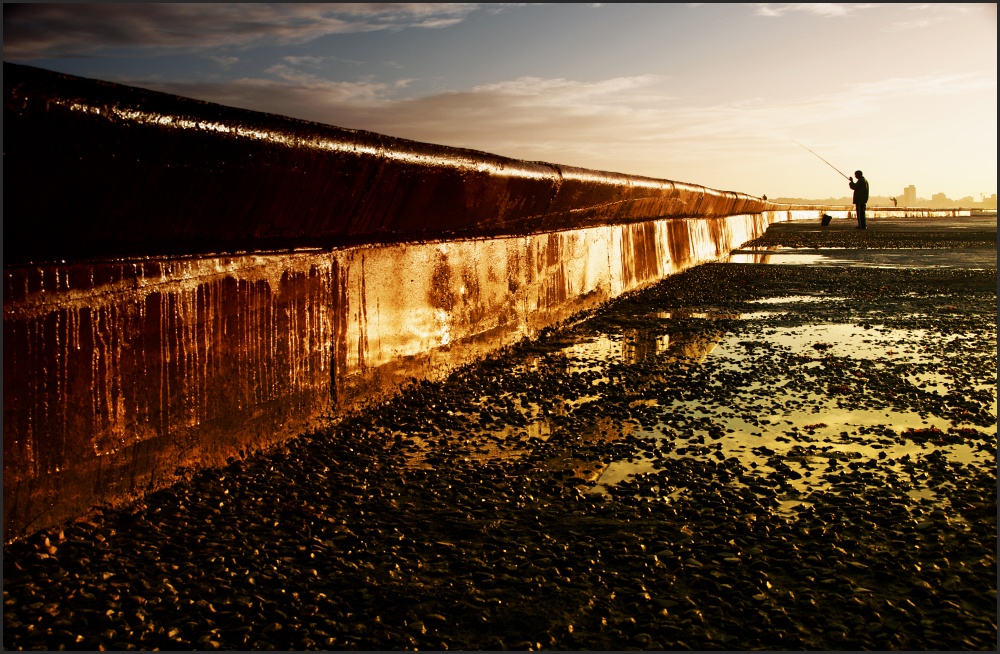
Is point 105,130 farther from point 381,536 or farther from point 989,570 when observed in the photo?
point 989,570

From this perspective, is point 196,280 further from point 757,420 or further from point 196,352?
point 757,420

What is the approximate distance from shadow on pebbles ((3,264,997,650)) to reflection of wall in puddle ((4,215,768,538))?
0.11m

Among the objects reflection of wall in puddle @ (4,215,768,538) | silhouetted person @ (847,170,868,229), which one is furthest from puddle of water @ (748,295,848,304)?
silhouetted person @ (847,170,868,229)

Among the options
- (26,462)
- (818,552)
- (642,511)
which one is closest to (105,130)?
(26,462)

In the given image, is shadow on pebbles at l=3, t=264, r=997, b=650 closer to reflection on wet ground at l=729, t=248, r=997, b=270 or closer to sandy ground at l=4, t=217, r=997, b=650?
sandy ground at l=4, t=217, r=997, b=650

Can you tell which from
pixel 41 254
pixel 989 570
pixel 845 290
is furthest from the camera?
pixel 845 290

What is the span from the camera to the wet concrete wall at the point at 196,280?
79.3 inches

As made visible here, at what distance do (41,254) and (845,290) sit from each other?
24.2 feet

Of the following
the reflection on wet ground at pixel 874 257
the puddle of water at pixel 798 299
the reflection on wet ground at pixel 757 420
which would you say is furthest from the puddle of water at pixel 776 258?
the reflection on wet ground at pixel 757 420

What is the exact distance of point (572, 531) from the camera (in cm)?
213

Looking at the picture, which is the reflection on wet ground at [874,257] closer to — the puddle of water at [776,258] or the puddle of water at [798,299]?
the puddle of water at [776,258]

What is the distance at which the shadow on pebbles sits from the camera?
1650 mm

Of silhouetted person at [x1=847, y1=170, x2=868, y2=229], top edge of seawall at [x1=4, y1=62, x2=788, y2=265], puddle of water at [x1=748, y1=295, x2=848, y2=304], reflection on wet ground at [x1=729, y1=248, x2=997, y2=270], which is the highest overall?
silhouetted person at [x1=847, y1=170, x2=868, y2=229]

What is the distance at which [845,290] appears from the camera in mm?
8023
